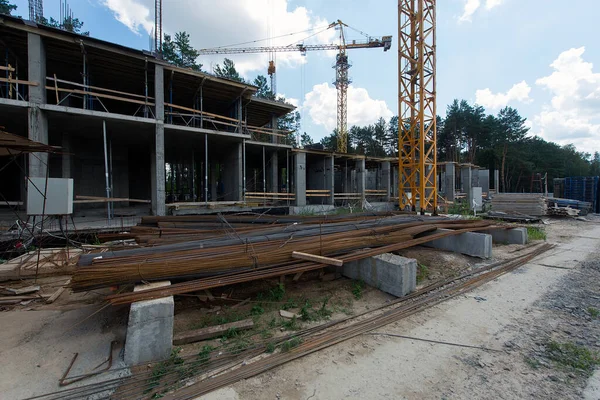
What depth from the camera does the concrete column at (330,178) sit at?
19031 mm

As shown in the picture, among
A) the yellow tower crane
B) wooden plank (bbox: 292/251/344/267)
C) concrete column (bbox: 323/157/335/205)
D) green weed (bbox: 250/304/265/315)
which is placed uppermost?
the yellow tower crane

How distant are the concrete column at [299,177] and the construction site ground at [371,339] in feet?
38.9

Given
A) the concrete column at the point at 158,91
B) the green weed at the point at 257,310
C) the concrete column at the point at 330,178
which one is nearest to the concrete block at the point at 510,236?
the green weed at the point at 257,310

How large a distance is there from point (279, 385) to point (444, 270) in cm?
532

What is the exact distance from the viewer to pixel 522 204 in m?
16.8

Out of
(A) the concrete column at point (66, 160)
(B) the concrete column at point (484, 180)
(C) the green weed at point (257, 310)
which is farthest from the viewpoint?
(B) the concrete column at point (484, 180)

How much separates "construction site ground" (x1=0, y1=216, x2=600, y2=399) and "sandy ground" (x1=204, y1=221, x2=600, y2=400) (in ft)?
0.04

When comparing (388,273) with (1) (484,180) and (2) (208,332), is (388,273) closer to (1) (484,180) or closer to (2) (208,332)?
(2) (208,332)

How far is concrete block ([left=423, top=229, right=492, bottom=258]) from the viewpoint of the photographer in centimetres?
736

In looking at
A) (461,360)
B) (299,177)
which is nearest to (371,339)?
(461,360)

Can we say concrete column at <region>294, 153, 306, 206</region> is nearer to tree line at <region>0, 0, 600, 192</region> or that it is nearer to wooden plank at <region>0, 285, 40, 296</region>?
wooden plank at <region>0, 285, 40, 296</region>

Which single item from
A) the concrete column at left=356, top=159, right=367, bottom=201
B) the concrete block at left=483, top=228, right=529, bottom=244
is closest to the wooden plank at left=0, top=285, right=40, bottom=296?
the concrete block at left=483, top=228, right=529, bottom=244

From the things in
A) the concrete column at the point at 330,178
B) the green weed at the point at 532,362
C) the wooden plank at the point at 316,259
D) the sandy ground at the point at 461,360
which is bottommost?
the sandy ground at the point at 461,360

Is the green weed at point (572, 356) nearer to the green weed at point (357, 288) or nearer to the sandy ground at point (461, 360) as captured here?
the sandy ground at point (461, 360)
